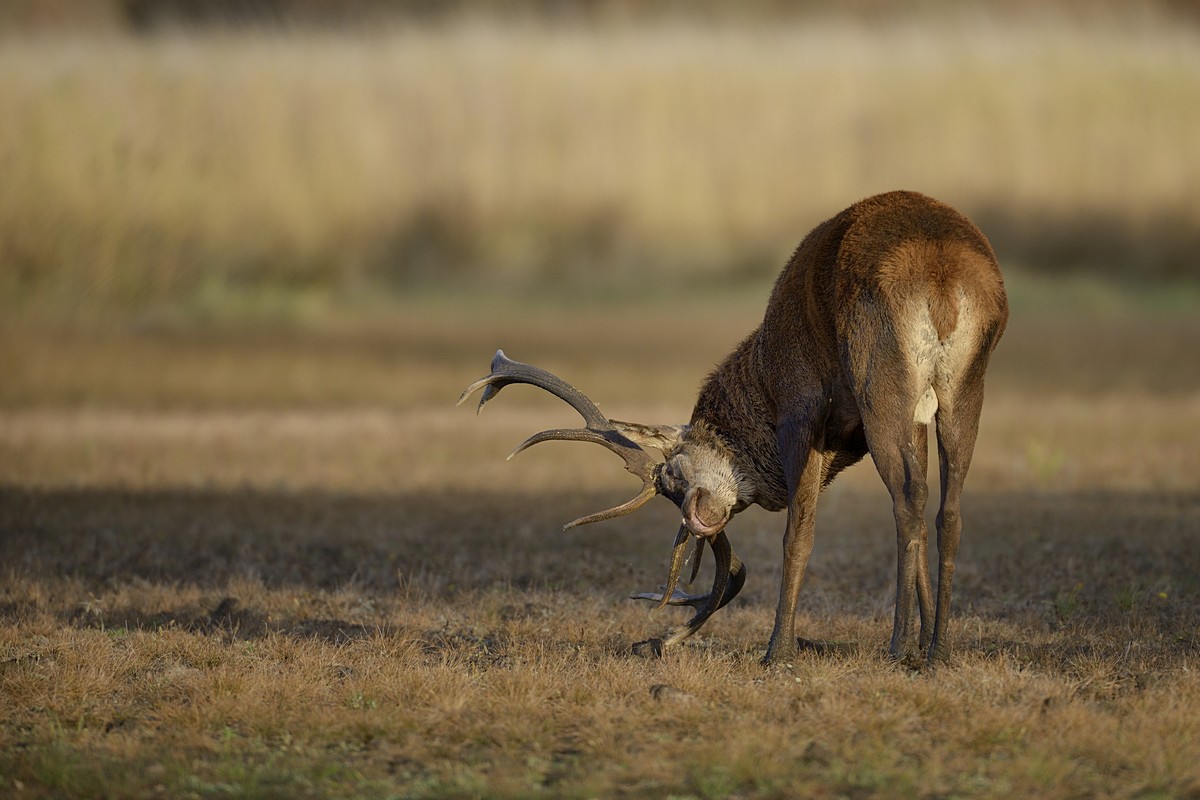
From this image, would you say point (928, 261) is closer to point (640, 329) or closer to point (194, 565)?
point (194, 565)

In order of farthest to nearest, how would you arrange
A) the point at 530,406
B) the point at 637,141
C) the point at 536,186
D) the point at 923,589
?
the point at 637,141 → the point at 536,186 → the point at 530,406 → the point at 923,589

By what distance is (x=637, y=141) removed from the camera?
74.5ft

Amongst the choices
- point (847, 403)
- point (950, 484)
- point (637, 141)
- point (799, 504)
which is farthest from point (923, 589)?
point (637, 141)

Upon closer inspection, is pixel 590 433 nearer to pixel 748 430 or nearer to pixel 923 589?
pixel 748 430

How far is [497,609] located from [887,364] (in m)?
2.89

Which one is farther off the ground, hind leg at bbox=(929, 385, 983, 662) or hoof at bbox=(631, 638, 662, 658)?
hind leg at bbox=(929, 385, 983, 662)

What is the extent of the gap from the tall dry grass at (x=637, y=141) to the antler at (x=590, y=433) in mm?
13107

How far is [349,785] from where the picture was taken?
5.27 m

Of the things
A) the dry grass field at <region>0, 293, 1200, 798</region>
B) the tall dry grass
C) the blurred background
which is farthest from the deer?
the tall dry grass

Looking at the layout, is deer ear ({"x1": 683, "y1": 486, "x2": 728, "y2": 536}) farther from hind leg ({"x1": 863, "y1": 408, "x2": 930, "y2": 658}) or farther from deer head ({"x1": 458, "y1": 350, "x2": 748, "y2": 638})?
hind leg ({"x1": 863, "y1": 408, "x2": 930, "y2": 658})

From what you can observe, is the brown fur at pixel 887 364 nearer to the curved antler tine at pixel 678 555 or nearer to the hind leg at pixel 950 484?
the hind leg at pixel 950 484

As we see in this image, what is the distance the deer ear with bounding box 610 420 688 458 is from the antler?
0.09ft

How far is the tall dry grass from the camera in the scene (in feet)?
69.5

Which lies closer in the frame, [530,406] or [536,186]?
[530,406]
